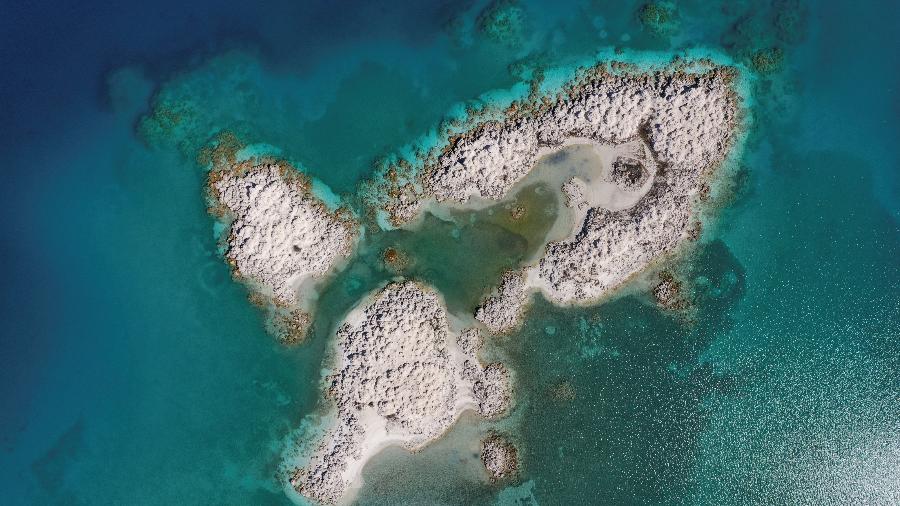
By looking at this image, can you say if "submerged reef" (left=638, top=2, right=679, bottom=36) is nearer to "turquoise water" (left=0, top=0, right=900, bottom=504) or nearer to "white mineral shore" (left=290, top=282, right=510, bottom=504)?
"turquoise water" (left=0, top=0, right=900, bottom=504)

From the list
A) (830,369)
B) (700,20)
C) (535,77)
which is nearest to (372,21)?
(535,77)

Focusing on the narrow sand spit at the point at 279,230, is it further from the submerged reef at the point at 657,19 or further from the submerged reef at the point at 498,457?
the submerged reef at the point at 657,19

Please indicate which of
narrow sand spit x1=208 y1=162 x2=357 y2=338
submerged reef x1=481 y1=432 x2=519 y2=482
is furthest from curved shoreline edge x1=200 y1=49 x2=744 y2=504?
submerged reef x1=481 y1=432 x2=519 y2=482

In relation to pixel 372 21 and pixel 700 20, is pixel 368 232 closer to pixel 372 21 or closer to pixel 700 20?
pixel 372 21

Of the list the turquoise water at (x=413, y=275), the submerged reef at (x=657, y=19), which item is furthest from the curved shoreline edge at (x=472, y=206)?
the submerged reef at (x=657, y=19)

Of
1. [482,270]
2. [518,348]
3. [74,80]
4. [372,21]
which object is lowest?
[518,348]
